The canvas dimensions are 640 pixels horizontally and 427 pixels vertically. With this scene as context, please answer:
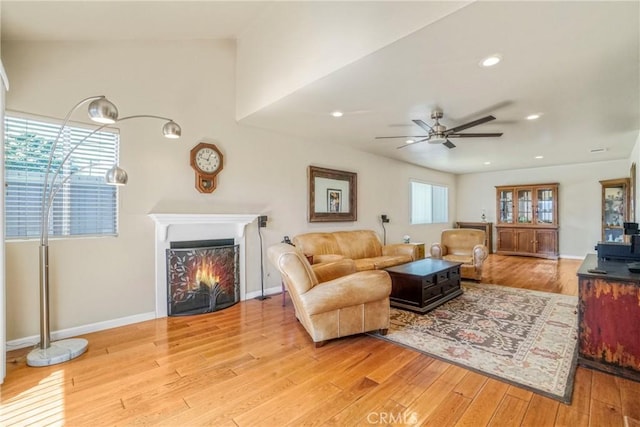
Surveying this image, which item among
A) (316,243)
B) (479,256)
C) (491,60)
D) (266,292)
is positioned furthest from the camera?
(479,256)

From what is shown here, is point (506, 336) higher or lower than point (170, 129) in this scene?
lower

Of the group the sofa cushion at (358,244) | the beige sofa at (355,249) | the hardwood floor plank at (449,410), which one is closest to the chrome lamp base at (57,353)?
the beige sofa at (355,249)

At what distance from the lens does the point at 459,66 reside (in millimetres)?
2594

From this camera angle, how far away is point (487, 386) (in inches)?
82.2

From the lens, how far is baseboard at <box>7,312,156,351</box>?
Answer: 2729mm

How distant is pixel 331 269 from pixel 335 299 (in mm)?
787

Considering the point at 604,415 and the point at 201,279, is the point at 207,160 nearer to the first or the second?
the point at 201,279

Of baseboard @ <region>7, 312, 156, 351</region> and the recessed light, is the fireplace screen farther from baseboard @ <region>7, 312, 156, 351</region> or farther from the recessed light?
the recessed light

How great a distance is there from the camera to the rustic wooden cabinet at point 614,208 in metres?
6.71

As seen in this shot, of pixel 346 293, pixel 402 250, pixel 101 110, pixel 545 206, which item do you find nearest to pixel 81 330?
pixel 101 110

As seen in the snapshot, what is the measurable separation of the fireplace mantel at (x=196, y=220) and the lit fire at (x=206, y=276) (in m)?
0.54

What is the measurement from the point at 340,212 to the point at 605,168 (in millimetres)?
6840

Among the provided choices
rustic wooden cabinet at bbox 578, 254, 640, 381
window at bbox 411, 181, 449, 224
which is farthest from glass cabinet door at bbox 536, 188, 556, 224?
rustic wooden cabinet at bbox 578, 254, 640, 381

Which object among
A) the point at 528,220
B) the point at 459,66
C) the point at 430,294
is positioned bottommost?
the point at 430,294
